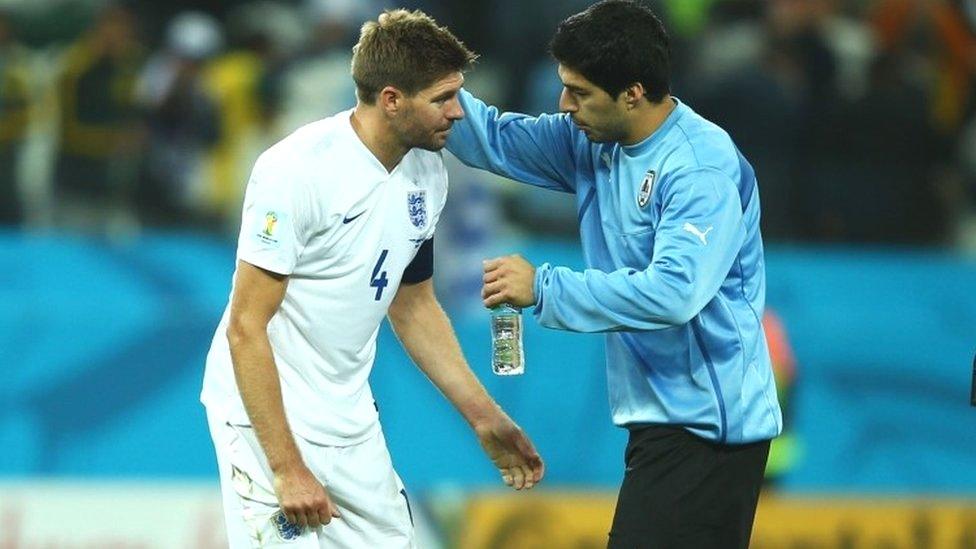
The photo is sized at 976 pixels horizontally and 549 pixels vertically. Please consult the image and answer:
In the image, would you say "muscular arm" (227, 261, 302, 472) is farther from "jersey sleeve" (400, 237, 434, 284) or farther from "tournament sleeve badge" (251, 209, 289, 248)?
"jersey sleeve" (400, 237, 434, 284)

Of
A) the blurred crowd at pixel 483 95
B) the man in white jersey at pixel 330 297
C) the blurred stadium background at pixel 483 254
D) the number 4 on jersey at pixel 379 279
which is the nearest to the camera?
the man in white jersey at pixel 330 297

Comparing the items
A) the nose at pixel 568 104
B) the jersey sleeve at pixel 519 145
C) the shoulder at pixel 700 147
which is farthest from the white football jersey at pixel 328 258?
the shoulder at pixel 700 147

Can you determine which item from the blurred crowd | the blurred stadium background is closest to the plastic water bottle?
the blurred stadium background

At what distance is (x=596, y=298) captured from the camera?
167 inches

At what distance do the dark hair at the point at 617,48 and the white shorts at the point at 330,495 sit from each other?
45.9 inches

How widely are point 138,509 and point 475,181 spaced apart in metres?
2.34

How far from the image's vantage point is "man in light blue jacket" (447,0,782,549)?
4.28m

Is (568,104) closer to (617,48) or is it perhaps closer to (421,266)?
(617,48)

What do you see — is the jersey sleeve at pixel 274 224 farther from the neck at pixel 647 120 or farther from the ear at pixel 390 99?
the neck at pixel 647 120

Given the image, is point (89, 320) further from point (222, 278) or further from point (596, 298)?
point (596, 298)

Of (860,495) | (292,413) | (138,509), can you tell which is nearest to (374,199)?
(292,413)

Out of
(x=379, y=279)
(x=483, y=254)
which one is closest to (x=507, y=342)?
(x=379, y=279)

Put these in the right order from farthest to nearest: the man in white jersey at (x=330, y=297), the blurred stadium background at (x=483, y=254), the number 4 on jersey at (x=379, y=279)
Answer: the blurred stadium background at (x=483, y=254) → the number 4 on jersey at (x=379, y=279) → the man in white jersey at (x=330, y=297)

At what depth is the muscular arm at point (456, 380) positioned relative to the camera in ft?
15.9
